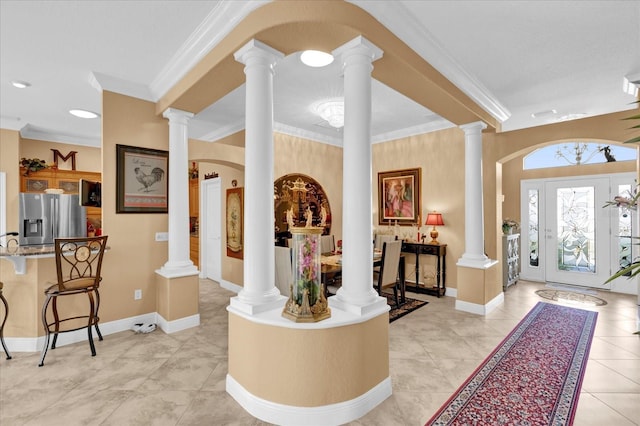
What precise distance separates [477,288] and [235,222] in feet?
12.7

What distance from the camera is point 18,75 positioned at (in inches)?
129

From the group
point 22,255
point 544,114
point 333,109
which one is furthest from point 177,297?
point 544,114

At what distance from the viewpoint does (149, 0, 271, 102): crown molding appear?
2160 millimetres

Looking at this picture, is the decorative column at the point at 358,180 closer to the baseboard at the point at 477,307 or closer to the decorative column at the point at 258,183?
the decorative column at the point at 258,183

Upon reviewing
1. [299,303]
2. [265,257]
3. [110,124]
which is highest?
[110,124]

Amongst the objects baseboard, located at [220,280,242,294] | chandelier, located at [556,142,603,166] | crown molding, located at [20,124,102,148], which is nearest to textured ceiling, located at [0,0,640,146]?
crown molding, located at [20,124,102,148]

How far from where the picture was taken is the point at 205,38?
251 centimetres

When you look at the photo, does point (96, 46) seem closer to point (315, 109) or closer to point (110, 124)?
point (110, 124)

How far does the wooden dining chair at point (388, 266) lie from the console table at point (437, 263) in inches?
37.1

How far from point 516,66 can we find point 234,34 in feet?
8.99

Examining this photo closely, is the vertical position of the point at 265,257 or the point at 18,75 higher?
the point at 18,75

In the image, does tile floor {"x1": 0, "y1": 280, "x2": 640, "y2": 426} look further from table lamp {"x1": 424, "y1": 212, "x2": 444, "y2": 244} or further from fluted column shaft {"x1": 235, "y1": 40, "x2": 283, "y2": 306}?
table lamp {"x1": 424, "y1": 212, "x2": 444, "y2": 244}

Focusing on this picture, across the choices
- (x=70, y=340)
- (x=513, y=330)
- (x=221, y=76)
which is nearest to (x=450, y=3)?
(x=221, y=76)

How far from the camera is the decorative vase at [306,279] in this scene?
196 cm
